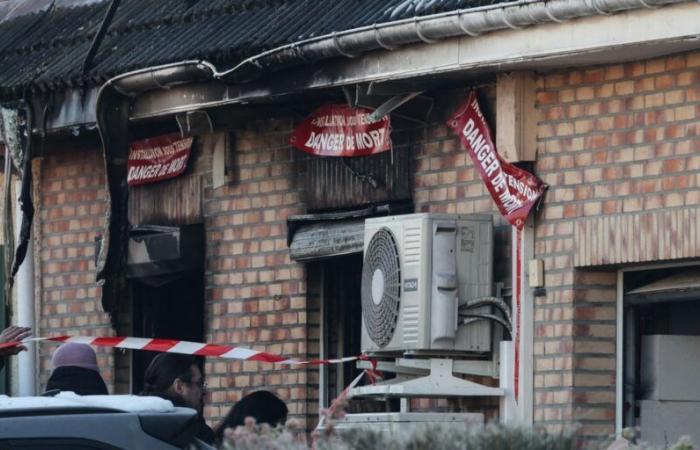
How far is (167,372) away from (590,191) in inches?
98.5

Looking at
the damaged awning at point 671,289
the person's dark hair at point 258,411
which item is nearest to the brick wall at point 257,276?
the person's dark hair at point 258,411

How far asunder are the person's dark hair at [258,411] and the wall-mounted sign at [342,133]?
1665mm

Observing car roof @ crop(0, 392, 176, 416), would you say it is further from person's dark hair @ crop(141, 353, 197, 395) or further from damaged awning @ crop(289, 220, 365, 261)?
damaged awning @ crop(289, 220, 365, 261)

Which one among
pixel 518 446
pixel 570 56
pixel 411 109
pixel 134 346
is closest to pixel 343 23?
pixel 411 109

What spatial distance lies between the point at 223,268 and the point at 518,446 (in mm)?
7626

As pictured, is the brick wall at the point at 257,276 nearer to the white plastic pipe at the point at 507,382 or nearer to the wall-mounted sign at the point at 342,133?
the wall-mounted sign at the point at 342,133

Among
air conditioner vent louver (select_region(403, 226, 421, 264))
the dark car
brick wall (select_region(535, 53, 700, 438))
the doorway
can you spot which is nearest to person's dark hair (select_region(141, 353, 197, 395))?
air conditioner vent louver (select_region(403, 226, 421, 264))

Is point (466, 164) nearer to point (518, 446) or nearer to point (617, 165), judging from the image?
point (617, 165)

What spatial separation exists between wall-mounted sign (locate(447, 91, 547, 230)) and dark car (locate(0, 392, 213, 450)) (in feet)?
11.1

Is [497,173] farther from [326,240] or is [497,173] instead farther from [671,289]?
[326,240]

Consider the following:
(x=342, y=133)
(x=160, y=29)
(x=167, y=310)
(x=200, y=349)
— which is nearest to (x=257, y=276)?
(x=200, y=349)

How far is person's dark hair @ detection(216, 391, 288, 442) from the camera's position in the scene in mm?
11375

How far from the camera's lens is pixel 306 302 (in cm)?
1317

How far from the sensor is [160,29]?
13.7 m
